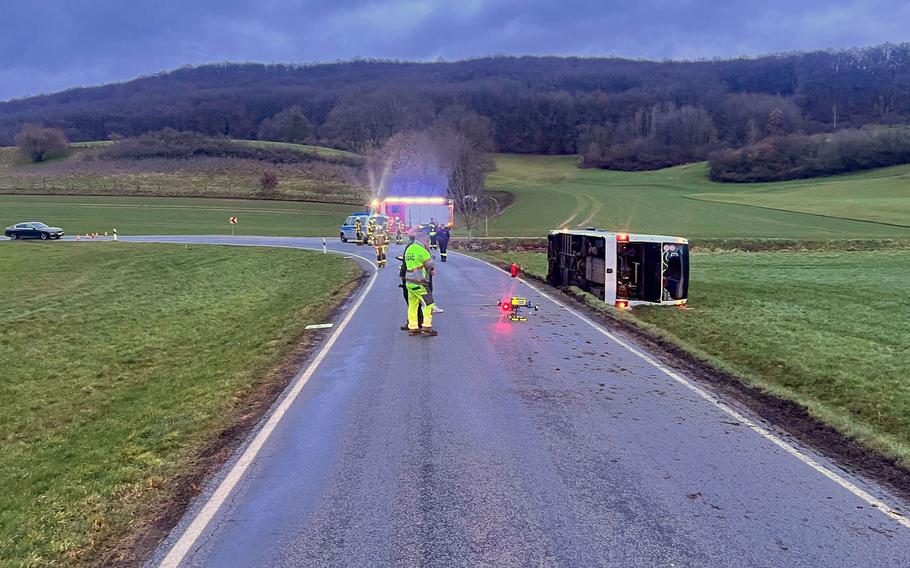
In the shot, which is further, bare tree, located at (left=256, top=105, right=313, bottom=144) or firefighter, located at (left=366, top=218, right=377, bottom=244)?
bare tree, located at (left=256, top=105, right=313, bottom=144)

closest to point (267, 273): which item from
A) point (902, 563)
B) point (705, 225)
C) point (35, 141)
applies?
point (902, 563)

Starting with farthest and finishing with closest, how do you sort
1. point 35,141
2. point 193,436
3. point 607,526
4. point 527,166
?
point 527,166
point 35,141
point 193,436
point 607,526

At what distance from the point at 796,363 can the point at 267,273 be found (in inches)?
844

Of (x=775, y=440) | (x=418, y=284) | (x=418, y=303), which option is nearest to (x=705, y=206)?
(x=418, y=303)

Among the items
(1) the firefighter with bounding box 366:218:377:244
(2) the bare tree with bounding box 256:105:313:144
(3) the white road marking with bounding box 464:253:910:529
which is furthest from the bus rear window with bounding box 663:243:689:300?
(2) the bare tree with bounding box 256:105:313:144

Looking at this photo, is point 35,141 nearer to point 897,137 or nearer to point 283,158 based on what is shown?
point 283,158

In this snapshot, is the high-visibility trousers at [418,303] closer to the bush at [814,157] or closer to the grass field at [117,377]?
the grass field at [117,377]

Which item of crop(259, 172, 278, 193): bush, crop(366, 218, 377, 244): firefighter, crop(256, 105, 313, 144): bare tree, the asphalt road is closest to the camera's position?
the asphalt road

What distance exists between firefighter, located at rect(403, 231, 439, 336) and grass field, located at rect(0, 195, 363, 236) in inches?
1744

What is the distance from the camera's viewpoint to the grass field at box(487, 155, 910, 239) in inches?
2053

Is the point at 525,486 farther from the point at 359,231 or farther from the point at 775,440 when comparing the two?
the point at 359,231

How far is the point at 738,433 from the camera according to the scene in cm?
662

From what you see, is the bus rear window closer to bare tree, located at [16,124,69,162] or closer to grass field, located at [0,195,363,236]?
grass field, located at [0,195,363,236]

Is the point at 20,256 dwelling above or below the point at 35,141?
below
